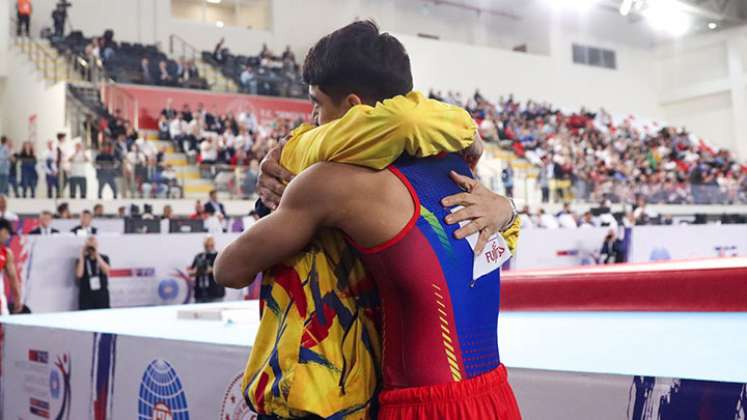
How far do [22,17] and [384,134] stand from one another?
17.7 m

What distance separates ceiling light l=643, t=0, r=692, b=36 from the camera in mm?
16375

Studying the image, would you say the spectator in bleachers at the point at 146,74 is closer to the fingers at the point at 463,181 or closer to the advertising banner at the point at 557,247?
the advertising banner at the point at 557,247

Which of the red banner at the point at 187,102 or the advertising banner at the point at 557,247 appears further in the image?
the red banner at the point at 187,102

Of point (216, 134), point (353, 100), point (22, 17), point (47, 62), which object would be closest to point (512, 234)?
point (353, 100)

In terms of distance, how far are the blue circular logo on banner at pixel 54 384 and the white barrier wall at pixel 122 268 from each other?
16.3ft

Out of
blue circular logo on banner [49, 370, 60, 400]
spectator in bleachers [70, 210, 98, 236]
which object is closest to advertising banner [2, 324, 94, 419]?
blue circular logo on banner [49, 370, 60, 400]

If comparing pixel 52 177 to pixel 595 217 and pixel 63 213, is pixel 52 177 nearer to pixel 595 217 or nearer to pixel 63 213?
pixel 63 213

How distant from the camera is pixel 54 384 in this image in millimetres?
3418

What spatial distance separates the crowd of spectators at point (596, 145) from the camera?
1975 centimetres

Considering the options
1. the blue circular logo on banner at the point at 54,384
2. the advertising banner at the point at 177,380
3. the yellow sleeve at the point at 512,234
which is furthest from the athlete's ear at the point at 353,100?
the blue circular logo on banner at the point at 54,384

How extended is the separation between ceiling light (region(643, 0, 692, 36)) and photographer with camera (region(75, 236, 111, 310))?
1273cm

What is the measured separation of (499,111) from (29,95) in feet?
42.0

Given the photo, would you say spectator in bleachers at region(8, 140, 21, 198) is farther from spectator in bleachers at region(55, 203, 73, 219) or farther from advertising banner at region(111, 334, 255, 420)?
advertising banner at region(111, 334, 255, 420)

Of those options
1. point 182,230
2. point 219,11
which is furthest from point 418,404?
point 219,11
